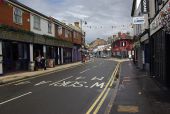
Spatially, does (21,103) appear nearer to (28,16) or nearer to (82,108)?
(82,108)

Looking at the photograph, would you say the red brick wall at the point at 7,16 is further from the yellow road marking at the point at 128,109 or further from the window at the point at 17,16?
the yellow road marking at the point at 128,109

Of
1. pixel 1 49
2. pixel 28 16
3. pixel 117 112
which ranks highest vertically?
pixel 28 16

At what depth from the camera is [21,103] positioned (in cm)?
1407

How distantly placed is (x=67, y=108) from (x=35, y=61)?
26.8 metres

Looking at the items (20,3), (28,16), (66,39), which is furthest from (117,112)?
(66,39)

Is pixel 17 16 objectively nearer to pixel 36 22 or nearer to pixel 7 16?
pixel 7 16

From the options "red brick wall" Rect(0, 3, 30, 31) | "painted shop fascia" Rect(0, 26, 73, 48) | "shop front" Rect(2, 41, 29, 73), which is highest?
"red brick wall" Rect(0, 3, 30, 31)

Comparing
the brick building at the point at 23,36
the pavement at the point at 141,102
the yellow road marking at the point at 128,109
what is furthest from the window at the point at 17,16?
the yellow road marking at the point at 128,109

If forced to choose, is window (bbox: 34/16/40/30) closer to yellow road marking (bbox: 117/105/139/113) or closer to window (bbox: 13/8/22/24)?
window (bbox: 13/8/22/24)

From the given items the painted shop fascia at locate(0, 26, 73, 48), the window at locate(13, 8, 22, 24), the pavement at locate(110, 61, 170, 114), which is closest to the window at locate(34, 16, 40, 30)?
the painted shop fascia at locate(0, 26, 73, 48)

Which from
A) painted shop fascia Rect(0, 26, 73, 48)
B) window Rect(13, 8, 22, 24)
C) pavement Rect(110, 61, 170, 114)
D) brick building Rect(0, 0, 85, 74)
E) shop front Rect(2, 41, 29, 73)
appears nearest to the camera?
pavement Rect(110, 61, 170, 114)

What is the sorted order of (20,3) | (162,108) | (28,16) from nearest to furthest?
(162,108), (20,3), (28,16)

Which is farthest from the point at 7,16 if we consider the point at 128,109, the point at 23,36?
the point at 128,109

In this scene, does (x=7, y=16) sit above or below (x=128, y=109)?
above
